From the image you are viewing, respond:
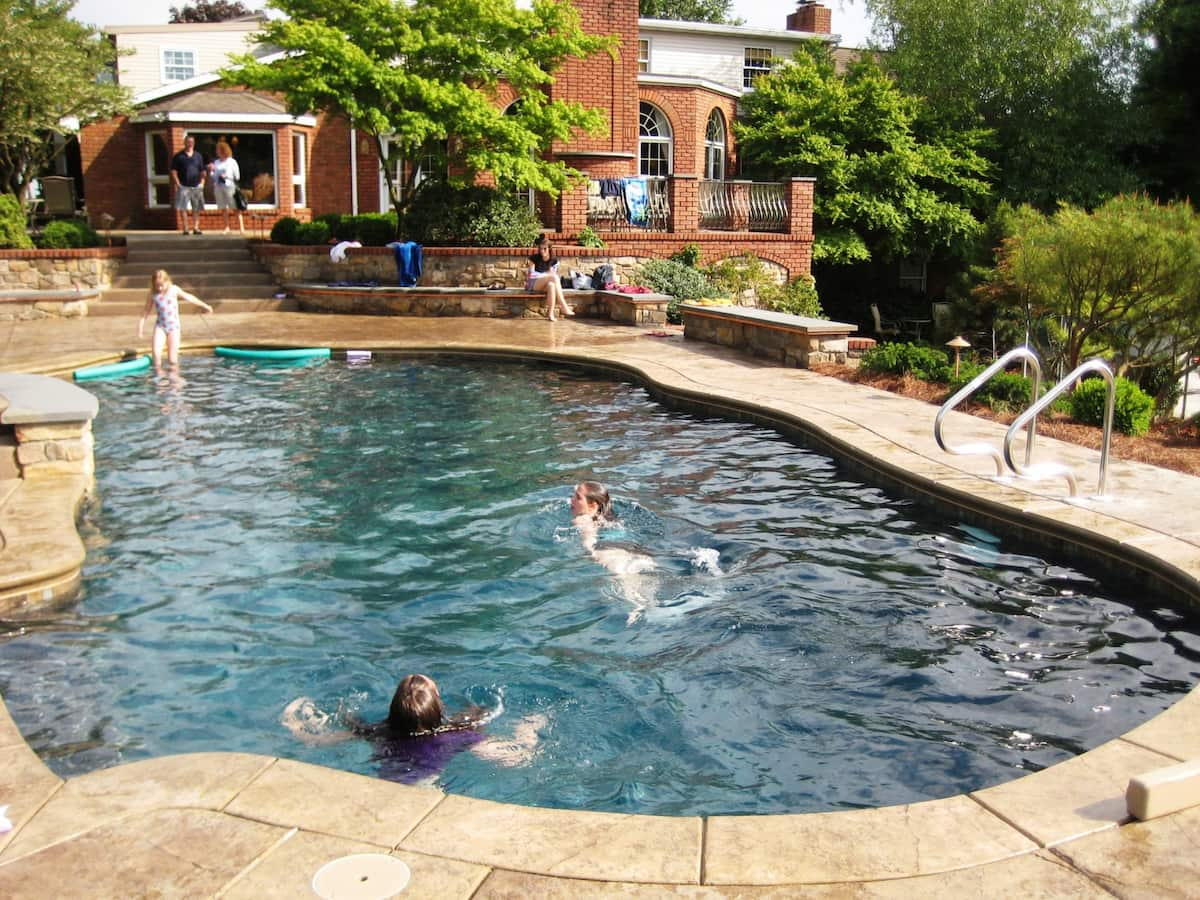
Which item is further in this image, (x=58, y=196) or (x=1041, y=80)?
(x=58, y=196)

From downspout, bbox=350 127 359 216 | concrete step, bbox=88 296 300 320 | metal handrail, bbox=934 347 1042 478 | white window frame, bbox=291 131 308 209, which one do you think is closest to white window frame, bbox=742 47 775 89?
downspout, bbox=350 127 359 216

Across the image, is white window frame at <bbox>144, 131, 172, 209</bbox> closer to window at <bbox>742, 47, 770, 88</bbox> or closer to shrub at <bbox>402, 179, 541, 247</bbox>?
shrub at <bbox>402, 179, 541, 247</bbox>

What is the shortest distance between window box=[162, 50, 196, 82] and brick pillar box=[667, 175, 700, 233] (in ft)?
57.8

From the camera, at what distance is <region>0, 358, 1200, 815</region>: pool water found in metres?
5.27

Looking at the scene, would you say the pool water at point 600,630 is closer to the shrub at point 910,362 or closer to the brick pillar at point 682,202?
the shrub at point 910,362

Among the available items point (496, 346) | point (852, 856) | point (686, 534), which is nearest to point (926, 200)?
point (496, 346)

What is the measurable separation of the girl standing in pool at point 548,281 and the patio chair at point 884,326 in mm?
12410

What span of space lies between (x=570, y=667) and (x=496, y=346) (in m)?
10.5

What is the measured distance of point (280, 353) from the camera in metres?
15.6

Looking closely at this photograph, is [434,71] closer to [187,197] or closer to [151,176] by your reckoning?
[187,197]

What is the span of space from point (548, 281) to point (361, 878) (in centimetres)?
1693

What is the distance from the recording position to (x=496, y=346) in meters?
16.3

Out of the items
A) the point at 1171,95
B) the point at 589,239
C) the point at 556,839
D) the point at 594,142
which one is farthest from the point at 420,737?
the point at 1171,95

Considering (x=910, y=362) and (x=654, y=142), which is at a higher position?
(x=654, y=142)
